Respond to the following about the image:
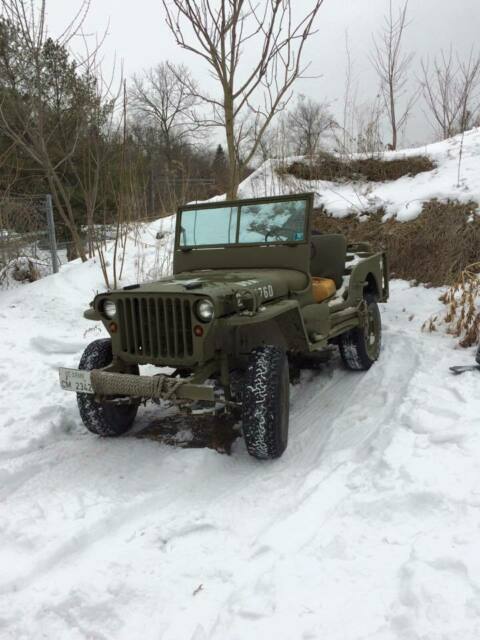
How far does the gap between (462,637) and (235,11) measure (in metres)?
6.07

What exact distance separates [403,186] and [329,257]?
5.38m

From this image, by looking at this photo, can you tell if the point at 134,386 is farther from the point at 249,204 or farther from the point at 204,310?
the point at 249,204

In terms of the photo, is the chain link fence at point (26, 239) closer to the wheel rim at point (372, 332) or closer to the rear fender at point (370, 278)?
the rear fender at point (370, 278)

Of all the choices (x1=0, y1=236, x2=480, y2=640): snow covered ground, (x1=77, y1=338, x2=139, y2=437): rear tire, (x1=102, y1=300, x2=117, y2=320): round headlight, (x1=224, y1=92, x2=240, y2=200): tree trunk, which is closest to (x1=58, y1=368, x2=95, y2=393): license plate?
(x1=77, y1=338, x2=139, y2=437): rear tire

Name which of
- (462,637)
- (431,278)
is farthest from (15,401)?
(431,278)

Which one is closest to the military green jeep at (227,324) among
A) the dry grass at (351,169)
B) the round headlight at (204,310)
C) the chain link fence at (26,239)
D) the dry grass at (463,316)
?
the round headlight at (204,310)

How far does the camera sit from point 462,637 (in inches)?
69.6

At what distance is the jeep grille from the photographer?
10.2 feet

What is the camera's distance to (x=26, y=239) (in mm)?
8297

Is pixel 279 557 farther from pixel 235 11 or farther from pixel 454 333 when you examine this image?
pixel 235 11

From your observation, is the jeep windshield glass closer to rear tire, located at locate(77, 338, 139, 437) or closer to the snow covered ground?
rear tire, located at locate(77, 338, 139, 437)

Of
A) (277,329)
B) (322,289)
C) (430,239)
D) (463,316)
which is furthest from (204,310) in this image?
(430,239)

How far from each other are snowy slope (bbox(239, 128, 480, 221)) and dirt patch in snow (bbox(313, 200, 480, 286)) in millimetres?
279

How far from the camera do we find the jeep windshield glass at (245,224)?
417cm
